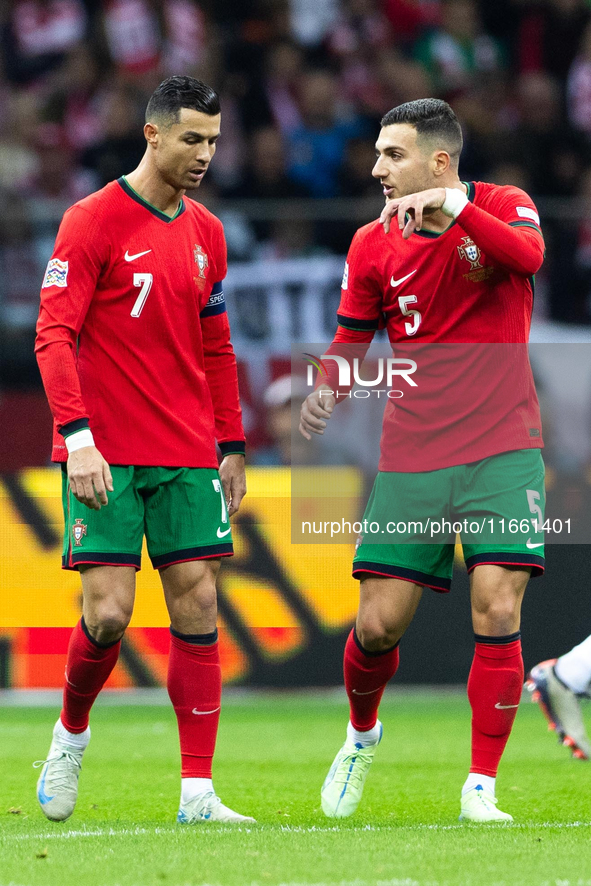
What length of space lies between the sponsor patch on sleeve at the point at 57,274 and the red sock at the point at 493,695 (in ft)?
5.75

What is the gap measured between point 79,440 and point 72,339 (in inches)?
13.9

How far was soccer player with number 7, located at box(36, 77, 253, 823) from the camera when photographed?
14.2 ft

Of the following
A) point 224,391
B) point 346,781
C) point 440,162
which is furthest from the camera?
point 224,391

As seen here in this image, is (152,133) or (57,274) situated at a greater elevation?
(152,133)

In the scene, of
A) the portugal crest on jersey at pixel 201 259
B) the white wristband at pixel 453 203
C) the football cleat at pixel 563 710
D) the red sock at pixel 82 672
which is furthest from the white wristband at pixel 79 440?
the football cleat at pixel 563 710

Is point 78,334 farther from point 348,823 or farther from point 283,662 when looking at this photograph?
point 283,662

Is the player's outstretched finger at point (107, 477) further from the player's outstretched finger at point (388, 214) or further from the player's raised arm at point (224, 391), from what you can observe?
the player's outstretched finger at point (388, 214)

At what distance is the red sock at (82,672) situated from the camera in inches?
174

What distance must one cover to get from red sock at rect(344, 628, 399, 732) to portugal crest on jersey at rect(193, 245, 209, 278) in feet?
4.40

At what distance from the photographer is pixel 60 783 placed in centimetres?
441

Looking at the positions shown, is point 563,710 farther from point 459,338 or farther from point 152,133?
point 152,133

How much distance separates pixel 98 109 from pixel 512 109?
3559 millimetres

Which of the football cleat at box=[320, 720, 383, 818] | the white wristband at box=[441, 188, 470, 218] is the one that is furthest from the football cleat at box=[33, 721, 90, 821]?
the white wristband at box=[441, 188, 470, 218]

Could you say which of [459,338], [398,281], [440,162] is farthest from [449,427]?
[440,162]
